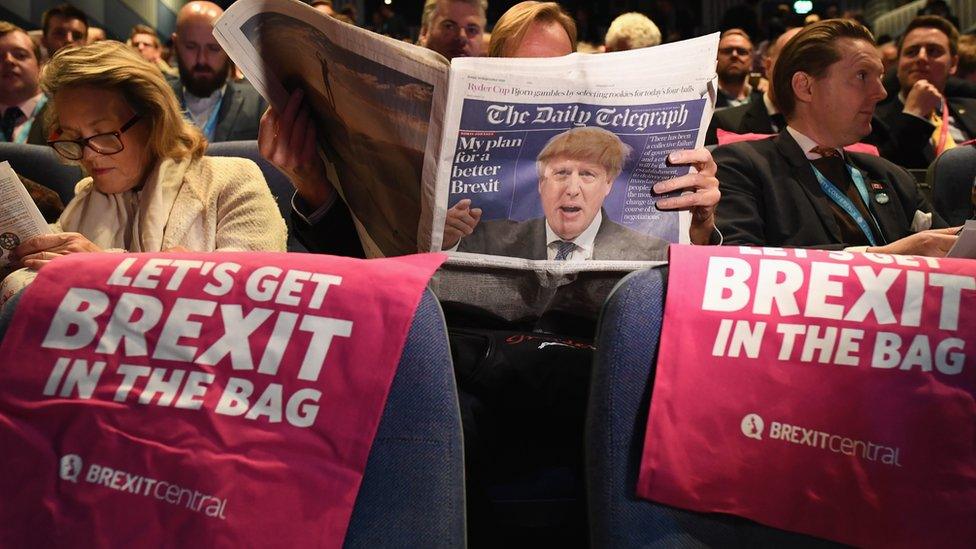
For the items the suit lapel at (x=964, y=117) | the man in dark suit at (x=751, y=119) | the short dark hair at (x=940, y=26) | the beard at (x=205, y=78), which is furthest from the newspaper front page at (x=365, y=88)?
the short dark hair at (x=940, y=26)

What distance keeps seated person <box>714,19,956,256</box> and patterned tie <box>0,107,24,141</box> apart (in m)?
3.05

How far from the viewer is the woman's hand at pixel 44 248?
5.23ft

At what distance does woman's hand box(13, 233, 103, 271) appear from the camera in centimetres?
159

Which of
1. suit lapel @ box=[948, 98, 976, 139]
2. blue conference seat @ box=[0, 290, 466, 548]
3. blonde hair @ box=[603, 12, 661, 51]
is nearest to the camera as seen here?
blue conference seat @ box=[0, 290, 466, 548]

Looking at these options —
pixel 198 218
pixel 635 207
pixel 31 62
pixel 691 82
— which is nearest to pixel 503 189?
pixel 635 207

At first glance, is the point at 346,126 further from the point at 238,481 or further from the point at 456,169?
the point at 238,481

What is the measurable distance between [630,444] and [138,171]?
1366 millimetres

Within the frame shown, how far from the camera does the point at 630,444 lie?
94 centimetres

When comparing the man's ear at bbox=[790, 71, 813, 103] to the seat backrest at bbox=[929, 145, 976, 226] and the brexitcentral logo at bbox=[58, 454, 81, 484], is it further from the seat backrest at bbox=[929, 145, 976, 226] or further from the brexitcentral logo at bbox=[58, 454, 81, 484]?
the brexitcentral logo at bbox=[58, 454, 81, 484]

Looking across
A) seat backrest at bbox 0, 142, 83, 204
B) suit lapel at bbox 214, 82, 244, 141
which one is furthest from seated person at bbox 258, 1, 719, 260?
suit lapel at bbox 214, 82, 244, 141

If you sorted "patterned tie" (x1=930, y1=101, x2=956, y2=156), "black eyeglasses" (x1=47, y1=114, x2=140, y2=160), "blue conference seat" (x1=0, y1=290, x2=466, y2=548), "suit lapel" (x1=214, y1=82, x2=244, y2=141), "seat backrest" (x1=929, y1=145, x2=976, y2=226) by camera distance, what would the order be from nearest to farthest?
"blue conference seat" (x1=0, y1=290, x2=466, y2=548) < "black eyeglasses" (x1=47, y1=114, x2=140, y2=160) < "seat backrest" (x1=929, y1=145, x2=976, y2=226) < "suit lapel" (x1=214, y1=82, x2=244, y2=141) < "patterned tie" (x1=930, y1=101, x2=956, y2=156)

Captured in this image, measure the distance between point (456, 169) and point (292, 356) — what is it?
494 mm

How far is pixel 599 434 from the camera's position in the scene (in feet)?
3.12

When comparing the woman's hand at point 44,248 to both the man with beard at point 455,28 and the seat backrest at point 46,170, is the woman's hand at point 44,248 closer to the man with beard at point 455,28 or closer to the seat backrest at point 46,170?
the seat backrest at point 46,170
